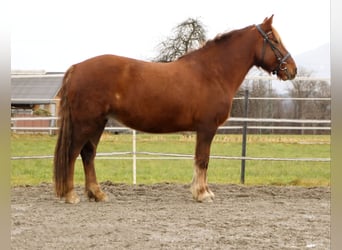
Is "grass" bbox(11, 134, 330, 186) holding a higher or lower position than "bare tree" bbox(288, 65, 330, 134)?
lower

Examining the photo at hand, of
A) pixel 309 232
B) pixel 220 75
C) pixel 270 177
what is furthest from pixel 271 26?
pixel 270 177

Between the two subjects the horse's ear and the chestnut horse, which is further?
the horse's ear

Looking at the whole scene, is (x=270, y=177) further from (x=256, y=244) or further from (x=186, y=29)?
(x=186, y=29)

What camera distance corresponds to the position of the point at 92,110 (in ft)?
15.5

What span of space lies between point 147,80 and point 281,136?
Result: 798cm

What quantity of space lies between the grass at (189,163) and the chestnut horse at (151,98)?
2706mm

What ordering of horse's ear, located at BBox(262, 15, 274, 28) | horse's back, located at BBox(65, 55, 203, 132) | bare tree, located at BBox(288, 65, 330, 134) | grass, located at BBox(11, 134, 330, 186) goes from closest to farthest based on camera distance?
1. horse's back, located at BBox(65, 55, 203, 132)
2. horse's ear, located at BBox(262, 15, 274, 28)
3. grass, located at BBox(11, 134, 330, 186)
4. bare tree, located at BBox(288, 65, 330, 134)

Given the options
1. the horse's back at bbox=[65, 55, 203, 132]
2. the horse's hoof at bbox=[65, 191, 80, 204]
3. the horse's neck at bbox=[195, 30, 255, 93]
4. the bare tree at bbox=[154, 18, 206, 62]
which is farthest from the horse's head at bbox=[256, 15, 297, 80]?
the bare tree at bbox=[154, 18, 206, 62]

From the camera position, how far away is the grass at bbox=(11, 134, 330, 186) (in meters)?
8.35

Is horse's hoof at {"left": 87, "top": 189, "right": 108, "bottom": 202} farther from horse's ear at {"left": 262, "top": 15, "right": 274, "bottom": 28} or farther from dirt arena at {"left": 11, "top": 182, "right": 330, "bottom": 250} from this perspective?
horse's ear at {"left": 262, "top": 15, "right": 274, "bottom": 28}

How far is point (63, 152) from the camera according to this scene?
477 cm

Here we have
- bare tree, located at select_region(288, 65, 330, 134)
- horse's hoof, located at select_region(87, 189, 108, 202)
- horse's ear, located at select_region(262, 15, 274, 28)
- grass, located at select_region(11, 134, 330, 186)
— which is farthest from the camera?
bare tree, located at select_region(288, 65, 330, 134)

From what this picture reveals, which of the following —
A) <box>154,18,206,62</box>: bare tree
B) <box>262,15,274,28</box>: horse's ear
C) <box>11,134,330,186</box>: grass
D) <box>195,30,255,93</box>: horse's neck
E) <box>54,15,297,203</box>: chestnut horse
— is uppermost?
<box>154,18,206,62</box>: bare tree

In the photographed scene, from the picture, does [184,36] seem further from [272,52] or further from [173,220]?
[173,220]
